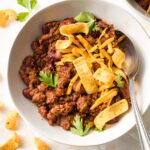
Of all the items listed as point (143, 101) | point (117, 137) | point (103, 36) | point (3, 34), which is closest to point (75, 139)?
point (117, 137)

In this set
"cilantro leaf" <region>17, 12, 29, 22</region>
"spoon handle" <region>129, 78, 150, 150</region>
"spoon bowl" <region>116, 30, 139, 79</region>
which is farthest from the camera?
"cilantro leaf" <region>17, 12, 29, 22</region>

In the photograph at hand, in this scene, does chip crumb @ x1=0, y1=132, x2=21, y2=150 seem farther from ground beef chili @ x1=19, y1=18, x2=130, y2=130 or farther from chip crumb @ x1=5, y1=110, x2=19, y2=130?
ground beef chili @ x1=19, y1=18, x2=130, y2=130

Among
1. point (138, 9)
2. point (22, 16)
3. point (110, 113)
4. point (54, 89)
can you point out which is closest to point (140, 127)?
point (110, 113)

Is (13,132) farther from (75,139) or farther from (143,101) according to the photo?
(143,101)

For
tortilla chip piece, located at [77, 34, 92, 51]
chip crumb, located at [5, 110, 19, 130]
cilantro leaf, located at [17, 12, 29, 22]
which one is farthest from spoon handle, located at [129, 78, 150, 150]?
cilantro leaf, located at [17, 12, 29, 22]

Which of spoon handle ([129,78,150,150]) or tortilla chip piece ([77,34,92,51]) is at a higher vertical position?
tortilla chip piece ([77,34,92,51])

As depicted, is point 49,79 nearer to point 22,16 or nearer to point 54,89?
point 54,89
